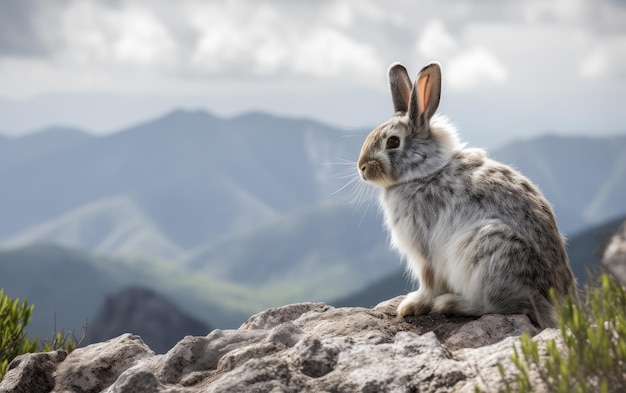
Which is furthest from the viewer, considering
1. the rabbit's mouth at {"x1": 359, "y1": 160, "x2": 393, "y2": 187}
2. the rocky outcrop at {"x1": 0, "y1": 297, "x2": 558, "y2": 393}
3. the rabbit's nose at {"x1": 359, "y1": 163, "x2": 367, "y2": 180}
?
the rabbit's nose at {"x1": 359, "y1": 163, "x2": 367, "y2": 180}

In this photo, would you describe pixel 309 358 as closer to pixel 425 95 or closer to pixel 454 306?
pixel 454 306

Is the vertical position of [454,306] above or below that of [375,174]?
below

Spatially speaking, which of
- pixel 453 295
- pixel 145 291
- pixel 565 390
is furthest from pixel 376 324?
pixel 145 291

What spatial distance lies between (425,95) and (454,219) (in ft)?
5.50

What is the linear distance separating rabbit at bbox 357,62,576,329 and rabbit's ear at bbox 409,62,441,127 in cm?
1

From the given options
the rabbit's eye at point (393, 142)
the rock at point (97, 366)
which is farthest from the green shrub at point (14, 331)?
the rabbit's eye at point (393, 142)

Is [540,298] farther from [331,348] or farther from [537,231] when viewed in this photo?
[331,348]

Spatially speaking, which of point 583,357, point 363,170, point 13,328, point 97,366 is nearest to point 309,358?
point 583,357

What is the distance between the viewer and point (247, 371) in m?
6.82

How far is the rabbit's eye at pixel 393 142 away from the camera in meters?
10.0

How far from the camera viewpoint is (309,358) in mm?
7062

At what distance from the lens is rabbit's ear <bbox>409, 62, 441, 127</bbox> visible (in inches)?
385

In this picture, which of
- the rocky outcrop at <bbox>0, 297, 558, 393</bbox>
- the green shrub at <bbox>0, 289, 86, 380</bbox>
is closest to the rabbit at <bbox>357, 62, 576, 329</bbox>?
the rocky outcrop at <bbox>0, 297, 558, 393</bbox>

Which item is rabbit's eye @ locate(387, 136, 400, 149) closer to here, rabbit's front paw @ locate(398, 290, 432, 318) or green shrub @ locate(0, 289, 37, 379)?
rabbit's front paw @ locate(398, 290, 432, 318)
